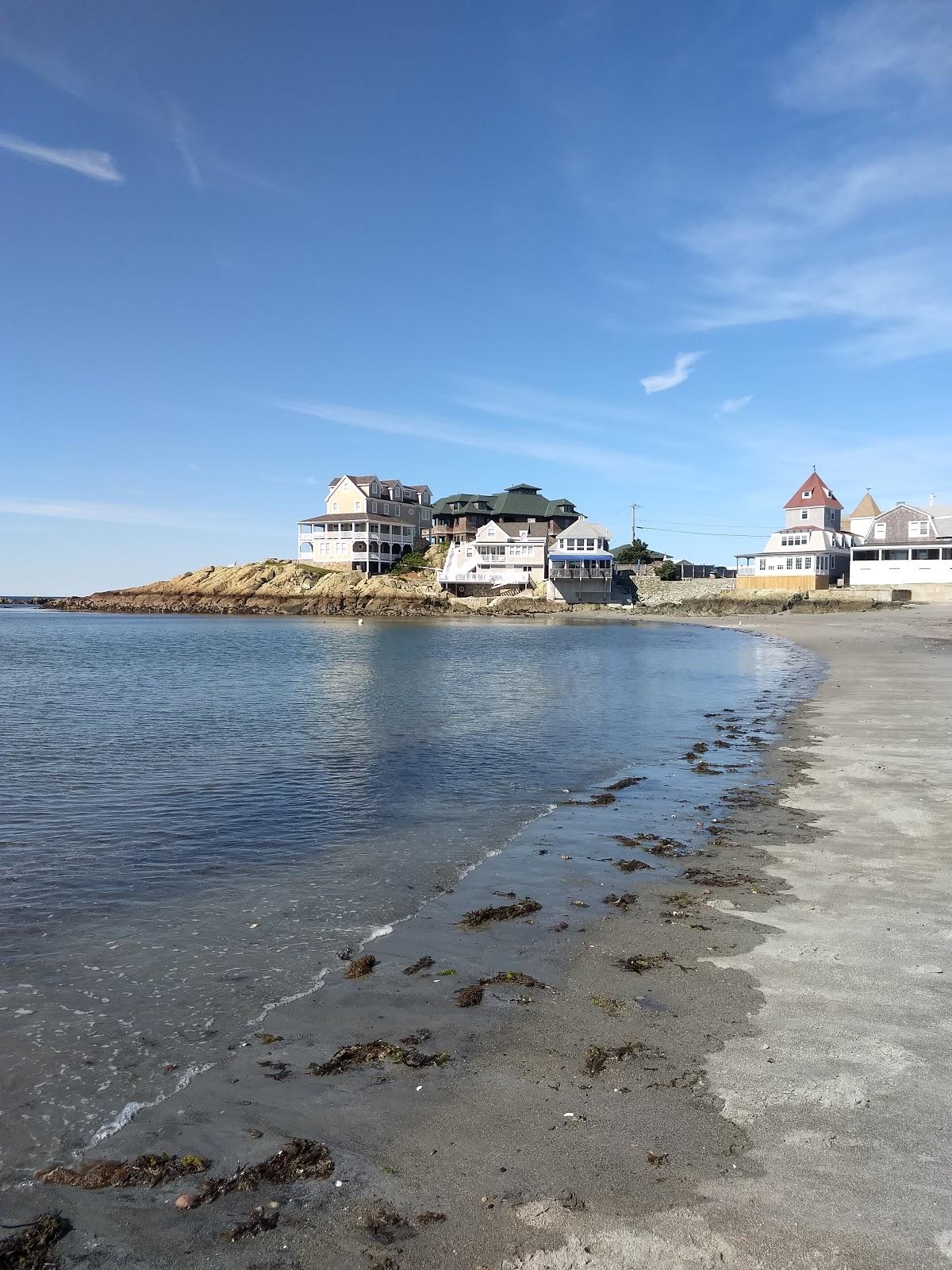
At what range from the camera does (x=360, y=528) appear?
128 m

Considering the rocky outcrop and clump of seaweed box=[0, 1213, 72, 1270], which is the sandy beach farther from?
the rocky outcrop

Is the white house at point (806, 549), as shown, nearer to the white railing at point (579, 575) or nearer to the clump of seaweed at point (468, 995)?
the white railing at point (579, 575)

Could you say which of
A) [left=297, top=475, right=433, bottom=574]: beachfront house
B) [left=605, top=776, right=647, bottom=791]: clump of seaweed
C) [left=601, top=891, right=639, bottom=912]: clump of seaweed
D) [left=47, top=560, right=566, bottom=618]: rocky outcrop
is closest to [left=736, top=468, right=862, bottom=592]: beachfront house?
[left=47, top=560, right=566, bottom=618]: rocky outcrop

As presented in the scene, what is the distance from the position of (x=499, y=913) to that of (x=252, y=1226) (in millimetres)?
5500

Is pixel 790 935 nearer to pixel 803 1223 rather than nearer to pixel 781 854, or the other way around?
pixel 781 854

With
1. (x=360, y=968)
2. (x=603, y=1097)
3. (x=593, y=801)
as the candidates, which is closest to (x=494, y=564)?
(x=593, y=801)

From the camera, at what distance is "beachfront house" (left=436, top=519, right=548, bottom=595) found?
122062 millimetres

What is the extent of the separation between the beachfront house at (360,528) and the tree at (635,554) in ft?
117

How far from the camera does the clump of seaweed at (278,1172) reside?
5.28m

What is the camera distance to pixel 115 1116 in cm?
620

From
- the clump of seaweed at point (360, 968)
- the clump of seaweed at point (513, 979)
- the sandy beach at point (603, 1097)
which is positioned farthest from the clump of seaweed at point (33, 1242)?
the clump of seaweed at point (513, 979)

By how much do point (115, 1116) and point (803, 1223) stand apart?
16.2 ft

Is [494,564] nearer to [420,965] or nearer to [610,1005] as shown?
[420,965]

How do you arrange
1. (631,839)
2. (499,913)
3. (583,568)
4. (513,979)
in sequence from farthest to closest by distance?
(583,568), (631,839), (499,913), (513,979)
